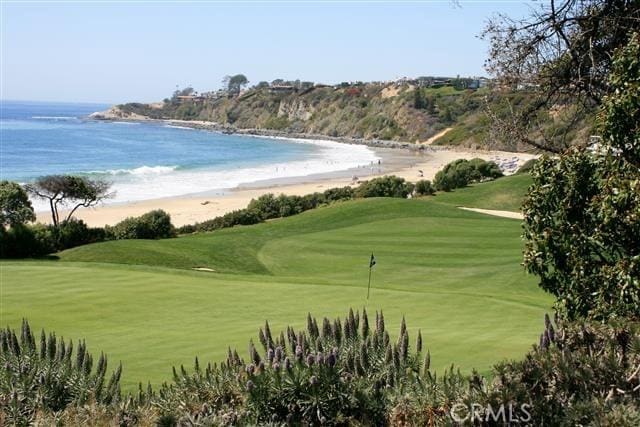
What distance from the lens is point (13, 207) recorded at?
3130 cm

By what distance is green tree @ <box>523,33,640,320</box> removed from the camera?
23.9ft

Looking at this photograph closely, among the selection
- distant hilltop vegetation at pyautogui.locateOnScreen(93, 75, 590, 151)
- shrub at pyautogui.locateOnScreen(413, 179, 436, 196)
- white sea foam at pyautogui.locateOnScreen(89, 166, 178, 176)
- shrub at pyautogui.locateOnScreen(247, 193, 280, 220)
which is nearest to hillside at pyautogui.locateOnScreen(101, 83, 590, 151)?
distant hilltop vegetation at pyautogui.locateOnScreen(93, 75, 590, 151)

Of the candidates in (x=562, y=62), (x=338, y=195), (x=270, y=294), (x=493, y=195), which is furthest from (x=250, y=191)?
(x=562, y=62)

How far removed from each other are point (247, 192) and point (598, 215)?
55715mm

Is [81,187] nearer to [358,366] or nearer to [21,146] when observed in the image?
[358,366]

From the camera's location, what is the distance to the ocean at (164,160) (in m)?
69.1

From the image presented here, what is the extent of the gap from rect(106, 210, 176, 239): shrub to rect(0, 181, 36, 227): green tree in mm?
3850

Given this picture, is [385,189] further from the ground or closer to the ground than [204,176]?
further from the ground

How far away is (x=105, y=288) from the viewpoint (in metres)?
13.9

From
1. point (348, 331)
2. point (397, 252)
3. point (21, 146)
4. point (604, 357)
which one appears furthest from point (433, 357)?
point (21, 146)

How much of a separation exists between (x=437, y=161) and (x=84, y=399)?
9158 centimetres

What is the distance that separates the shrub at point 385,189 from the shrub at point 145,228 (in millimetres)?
15847

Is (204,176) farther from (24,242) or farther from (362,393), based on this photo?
(362,393)

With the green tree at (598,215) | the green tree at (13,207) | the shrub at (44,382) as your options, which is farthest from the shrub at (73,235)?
the green tree at (598,215)
